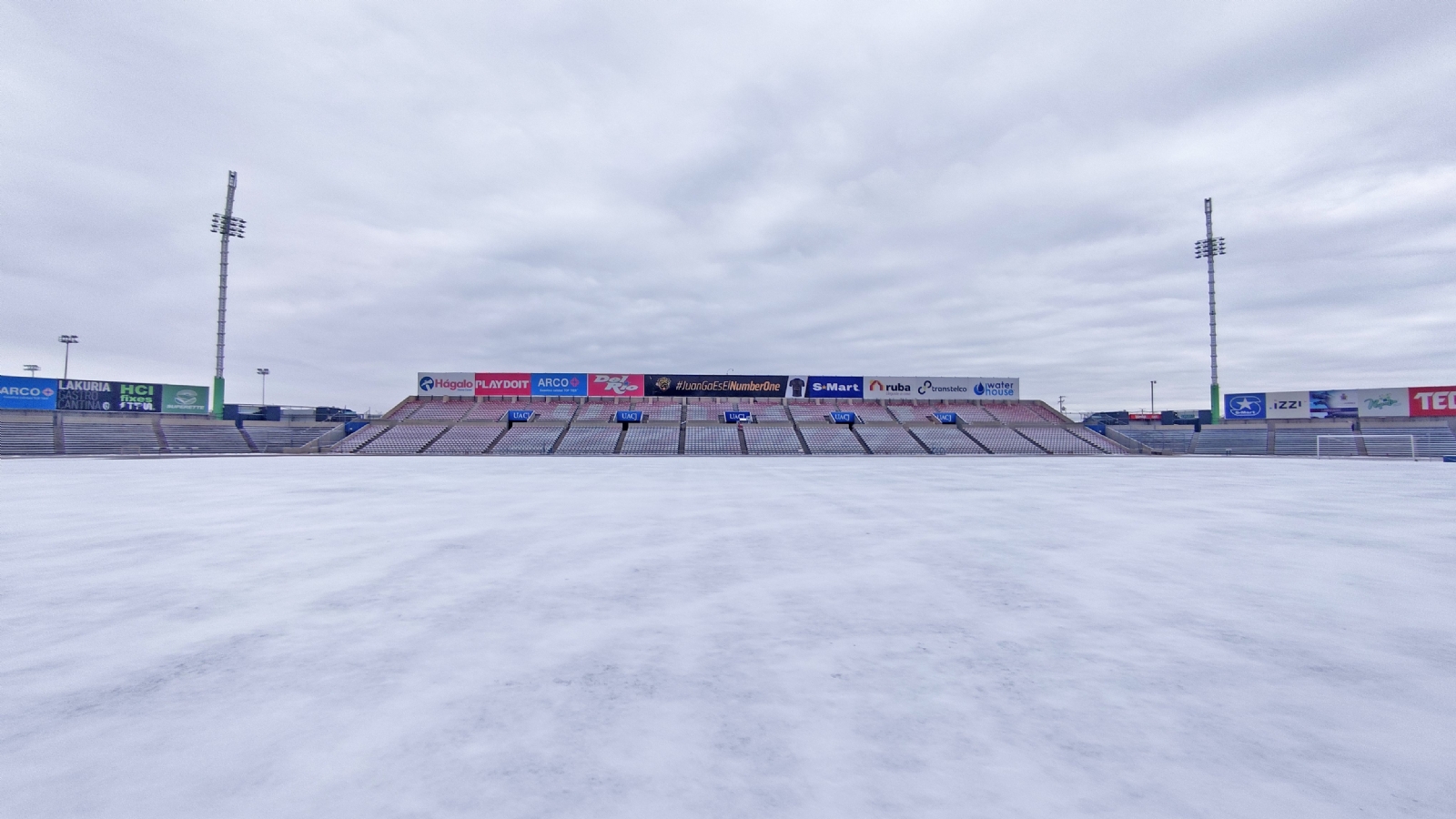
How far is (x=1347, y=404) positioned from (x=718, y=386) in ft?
167

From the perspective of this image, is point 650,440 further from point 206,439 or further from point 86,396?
point 86,396

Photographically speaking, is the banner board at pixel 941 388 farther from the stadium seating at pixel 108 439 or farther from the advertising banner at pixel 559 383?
the stadium seating at pixel 108 439

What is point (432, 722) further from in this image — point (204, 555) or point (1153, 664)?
point (204, 555)

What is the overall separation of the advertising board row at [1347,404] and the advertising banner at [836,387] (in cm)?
3105

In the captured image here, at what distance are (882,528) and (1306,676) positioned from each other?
19.7 feet

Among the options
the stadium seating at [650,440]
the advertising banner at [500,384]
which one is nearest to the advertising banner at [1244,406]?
the stadium seating at [650,440]

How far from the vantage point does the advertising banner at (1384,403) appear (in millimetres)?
46375

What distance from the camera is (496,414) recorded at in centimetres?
5350

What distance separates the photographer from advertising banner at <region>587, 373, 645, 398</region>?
5647cm

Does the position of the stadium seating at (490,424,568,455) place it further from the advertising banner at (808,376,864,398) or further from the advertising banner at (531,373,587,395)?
the advertising banner at (808,376,864,398)

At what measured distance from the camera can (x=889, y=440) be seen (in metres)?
50.3

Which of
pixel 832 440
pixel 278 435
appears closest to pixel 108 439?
pixel 278 435

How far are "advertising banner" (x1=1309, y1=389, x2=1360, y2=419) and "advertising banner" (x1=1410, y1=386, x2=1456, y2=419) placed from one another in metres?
3.15

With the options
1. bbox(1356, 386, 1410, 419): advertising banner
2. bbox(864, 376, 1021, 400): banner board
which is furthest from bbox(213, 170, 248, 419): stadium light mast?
bbox(1356, 386, 1410, 419): advertising banner
